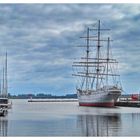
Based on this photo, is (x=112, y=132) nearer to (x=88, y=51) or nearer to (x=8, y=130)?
(x=8, y=130)

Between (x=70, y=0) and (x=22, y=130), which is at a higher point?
(x=70, y=0)

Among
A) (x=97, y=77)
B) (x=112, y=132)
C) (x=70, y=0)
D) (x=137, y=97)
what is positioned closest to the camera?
(x=70, y=0)

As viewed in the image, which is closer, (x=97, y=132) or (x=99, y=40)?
(x=97, y=132)

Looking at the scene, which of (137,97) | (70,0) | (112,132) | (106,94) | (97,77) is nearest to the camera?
(70,0)

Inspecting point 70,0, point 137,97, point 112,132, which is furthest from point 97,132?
point 137,97

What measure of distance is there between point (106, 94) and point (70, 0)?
117 ft

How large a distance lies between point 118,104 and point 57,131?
38.8 metres

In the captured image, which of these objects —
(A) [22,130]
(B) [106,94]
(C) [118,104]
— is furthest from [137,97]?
(A) [22,130]

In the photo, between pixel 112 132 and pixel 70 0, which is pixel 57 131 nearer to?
pixel 112 132

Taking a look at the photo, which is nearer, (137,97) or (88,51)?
(88,51)

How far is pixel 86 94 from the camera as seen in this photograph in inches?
2328

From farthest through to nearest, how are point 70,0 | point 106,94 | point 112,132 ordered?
point 106,94
point 112,132
point 70,0

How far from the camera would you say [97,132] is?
20.3 meters

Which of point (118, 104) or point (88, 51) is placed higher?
point (88, 51)
